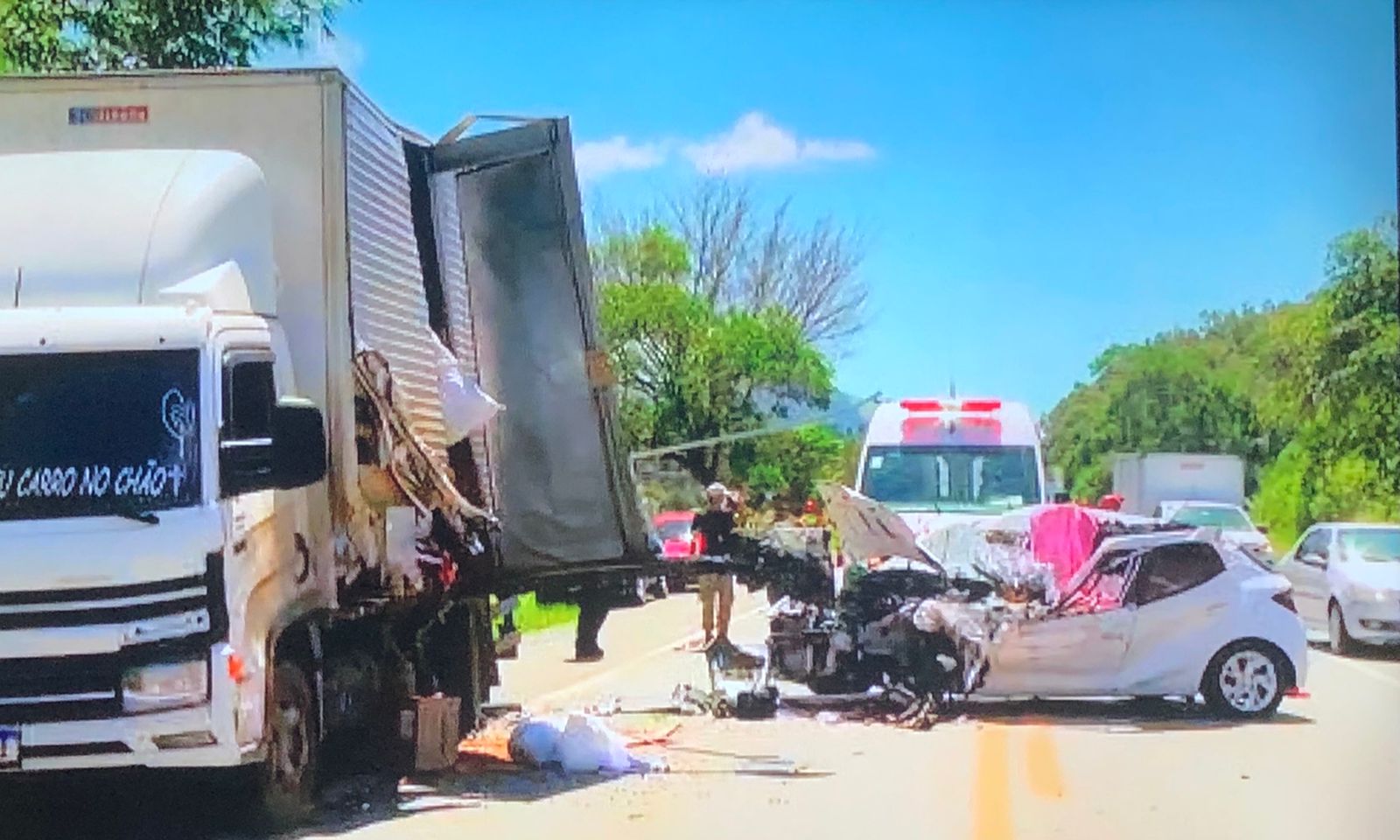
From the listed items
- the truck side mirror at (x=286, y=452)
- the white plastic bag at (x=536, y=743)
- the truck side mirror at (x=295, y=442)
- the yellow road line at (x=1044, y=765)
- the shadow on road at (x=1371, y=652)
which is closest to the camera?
the truck side mirror at (x=286, y=452)

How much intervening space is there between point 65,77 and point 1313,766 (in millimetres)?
7041

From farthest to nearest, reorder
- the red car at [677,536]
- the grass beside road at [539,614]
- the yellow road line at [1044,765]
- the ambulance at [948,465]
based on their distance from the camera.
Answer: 1. the ambulance at [948,465]
2. the grass beside road at [539,614]
3. the red car at [677,536]
4. the yellow road line at [1044,765]

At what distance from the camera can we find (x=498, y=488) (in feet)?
33.9

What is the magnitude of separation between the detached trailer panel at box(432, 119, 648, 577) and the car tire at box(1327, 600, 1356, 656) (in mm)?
5973

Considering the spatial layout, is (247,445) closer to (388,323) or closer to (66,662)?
(66,662)

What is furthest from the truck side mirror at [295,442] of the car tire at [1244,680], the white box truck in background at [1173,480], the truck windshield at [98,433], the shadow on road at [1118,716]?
the car tire at [1244,680]

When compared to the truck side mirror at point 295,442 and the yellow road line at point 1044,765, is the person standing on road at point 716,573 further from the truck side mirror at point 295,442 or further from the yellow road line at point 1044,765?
the truck side mirror at point 295,442

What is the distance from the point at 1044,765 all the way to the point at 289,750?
405 centimetres

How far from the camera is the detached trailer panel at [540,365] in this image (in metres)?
9.87

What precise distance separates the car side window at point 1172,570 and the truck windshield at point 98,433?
21.2 feet

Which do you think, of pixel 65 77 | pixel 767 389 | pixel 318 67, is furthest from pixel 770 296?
pixel 65 77

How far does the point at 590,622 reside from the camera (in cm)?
1123

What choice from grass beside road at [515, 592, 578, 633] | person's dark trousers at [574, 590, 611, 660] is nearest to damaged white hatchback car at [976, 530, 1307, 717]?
person's dark trousers at [574, 590, 611, 660]

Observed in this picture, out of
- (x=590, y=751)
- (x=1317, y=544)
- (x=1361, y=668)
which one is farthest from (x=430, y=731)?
(x=1361, y=668)
